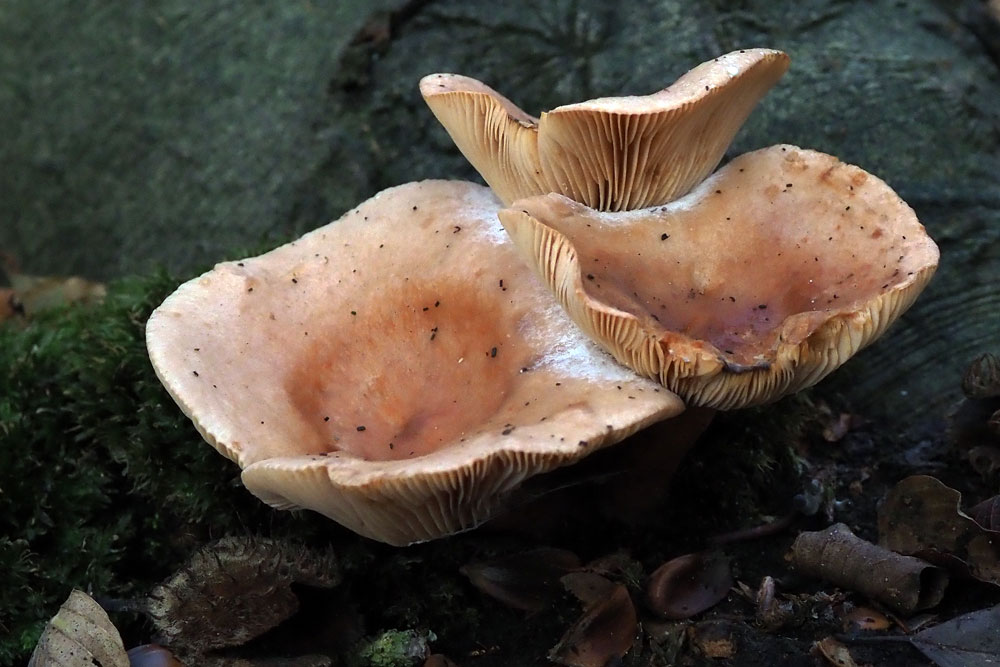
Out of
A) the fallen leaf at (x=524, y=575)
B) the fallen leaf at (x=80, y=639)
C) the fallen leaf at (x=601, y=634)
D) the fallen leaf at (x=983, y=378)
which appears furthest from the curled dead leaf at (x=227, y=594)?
the fallen leaf at (x=983, y=378)

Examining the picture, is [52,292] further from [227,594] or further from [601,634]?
[601,634]

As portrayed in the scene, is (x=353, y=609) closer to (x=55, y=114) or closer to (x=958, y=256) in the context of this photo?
(x=958, y=256)

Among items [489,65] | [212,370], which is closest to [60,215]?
[489,65]

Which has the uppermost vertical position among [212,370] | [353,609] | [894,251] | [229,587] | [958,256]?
[894,251]

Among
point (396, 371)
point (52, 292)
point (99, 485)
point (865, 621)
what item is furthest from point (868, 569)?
point (52, 292)

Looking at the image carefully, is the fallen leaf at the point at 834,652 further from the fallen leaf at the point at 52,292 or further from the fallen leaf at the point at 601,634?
the fallen leaf at the point at 52,292
